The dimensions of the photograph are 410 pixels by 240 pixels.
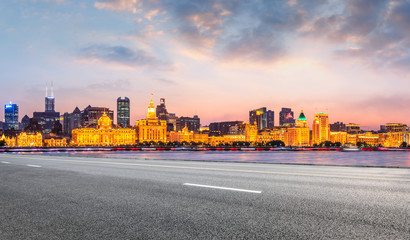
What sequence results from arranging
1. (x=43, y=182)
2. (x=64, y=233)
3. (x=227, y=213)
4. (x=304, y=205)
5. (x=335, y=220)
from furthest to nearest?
1. (x=43, y=182)
2. (x=304, y=205)
3. (x=227, y=213)
4. (x=335, y=220)
5. (x=64, y=233)

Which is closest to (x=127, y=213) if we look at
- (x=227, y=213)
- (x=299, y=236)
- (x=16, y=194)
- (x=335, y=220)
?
(x=227, y=213)

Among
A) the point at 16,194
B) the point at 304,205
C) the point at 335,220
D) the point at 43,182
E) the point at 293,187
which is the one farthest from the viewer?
the point at 43,182

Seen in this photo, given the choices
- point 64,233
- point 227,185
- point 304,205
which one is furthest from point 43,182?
point 304,205

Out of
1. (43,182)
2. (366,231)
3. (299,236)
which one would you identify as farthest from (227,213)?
(43,182)

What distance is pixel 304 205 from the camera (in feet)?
23.5

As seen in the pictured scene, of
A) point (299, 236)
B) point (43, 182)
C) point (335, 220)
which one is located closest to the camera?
point (299, 236)

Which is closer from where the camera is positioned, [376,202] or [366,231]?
[366,231]

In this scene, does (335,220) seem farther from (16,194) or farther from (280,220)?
(16,194)

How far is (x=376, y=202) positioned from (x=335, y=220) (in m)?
2.24

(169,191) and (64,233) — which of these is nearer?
(64,233)

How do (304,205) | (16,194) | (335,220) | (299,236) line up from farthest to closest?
(16,194) → (304,205) → (335,220) → (299,236)

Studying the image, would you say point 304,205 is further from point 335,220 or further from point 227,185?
point 227,185

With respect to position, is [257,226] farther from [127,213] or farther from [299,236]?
[127,213]

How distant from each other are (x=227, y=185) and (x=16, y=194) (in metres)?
5.84
